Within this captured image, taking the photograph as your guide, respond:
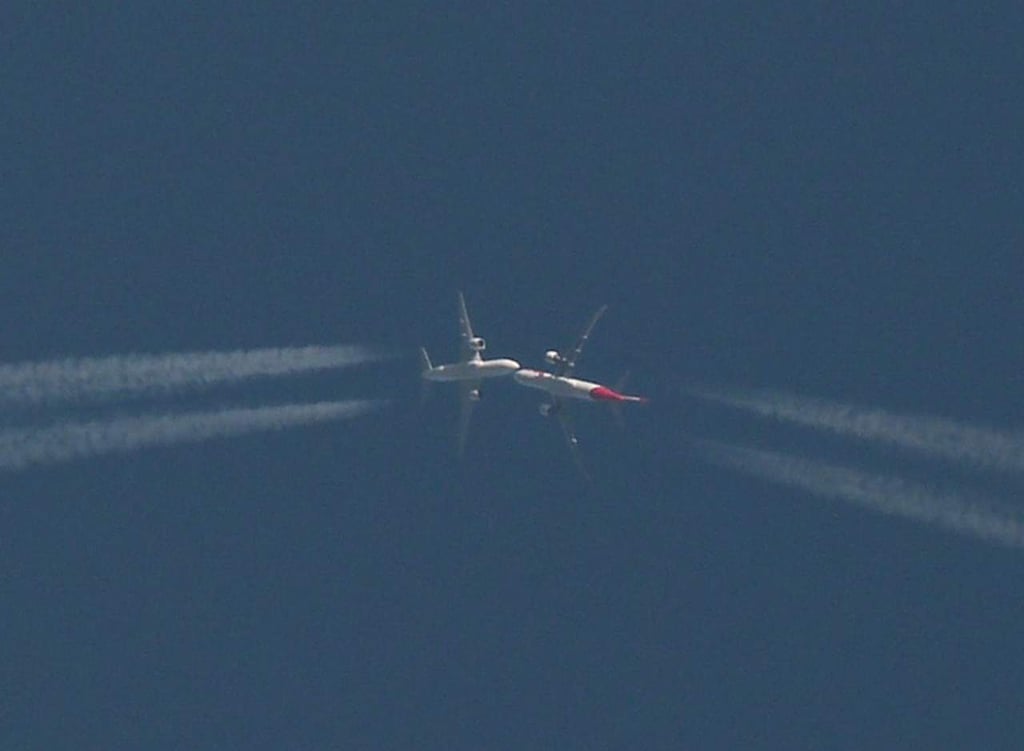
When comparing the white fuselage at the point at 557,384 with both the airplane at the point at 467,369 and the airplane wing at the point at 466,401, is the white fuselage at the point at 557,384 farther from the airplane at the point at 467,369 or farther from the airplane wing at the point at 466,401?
the airplane wing at the point at 466,401

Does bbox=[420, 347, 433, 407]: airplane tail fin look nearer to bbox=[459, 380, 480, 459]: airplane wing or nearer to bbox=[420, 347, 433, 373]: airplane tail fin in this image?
bbox=[420, 347, 433, 373]: airplane tail fin

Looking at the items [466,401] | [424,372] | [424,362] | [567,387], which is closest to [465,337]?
[424,362]

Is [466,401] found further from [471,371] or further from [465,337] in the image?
[465,337]

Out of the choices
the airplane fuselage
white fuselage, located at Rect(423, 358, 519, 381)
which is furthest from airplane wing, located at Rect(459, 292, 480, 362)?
the airplane fuselage

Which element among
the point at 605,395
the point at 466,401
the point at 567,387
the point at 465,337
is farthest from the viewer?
the point at 466,401

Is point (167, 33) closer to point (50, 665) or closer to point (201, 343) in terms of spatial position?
point (201, 343)

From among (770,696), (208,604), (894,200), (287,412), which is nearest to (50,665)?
(208,604)

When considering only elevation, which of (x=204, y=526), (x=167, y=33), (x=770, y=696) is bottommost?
(x=770, y=696)
